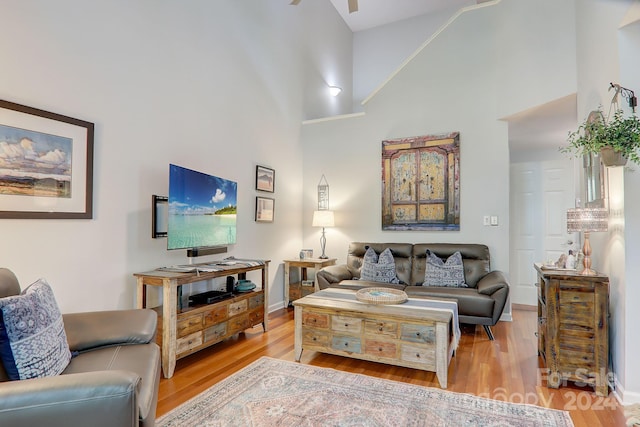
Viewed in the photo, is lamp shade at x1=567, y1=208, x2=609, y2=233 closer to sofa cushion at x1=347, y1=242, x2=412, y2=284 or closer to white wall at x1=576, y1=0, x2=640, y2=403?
white wall at x1=576, y1=0, x2=640, y2=403

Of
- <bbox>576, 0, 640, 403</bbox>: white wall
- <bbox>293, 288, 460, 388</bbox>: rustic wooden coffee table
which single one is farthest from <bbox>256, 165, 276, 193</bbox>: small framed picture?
<bbox>576, 0, 640, 403</bbox>: white wall

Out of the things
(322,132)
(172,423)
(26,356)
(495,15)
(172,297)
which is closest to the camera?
(26,356)

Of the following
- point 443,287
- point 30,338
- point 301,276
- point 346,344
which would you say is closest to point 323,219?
point 301,276

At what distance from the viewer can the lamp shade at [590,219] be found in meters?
2.33

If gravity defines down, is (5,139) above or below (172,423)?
above

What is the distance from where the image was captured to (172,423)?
6.16 feet

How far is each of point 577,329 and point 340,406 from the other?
1668 millimetres

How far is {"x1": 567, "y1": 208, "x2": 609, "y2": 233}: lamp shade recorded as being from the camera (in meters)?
2.33

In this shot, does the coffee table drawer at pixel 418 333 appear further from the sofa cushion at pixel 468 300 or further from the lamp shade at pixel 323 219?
the lamp shade at pixel 323 219

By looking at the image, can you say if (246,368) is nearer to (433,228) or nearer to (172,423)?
(172,423)

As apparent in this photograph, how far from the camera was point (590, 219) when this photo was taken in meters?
2.37

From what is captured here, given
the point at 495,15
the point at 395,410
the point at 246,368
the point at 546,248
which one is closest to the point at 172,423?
the point at 246,368

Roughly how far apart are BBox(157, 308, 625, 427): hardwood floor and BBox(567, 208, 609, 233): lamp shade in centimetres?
108

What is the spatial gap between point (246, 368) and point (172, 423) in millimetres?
790
